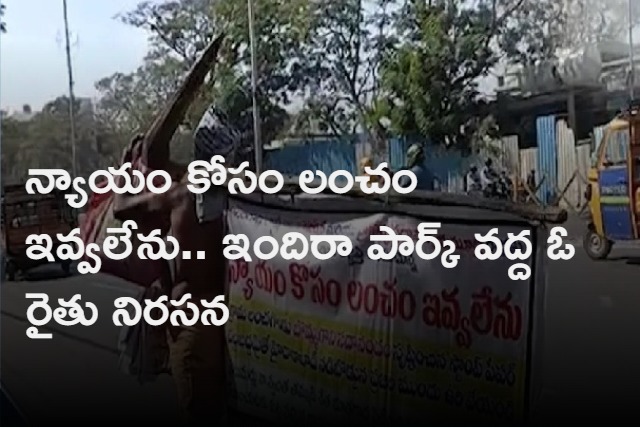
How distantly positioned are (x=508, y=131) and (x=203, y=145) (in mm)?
798

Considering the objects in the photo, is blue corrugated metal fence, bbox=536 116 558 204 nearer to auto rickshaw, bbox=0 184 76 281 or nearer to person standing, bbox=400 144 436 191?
person standing, bbox=400 144 436 191

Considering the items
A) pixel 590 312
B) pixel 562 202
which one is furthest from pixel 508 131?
pixel 590 312

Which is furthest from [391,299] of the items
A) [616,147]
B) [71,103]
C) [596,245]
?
[71,103]

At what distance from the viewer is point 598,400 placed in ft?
7.91

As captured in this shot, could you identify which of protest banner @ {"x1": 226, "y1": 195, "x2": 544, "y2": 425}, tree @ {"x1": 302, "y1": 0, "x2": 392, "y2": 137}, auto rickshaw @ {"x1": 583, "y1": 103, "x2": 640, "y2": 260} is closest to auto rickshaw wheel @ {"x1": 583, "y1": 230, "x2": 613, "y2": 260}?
auto rickshaw @ {"x1": 583, "y1": 103, "x2": 640, "y2": 260}

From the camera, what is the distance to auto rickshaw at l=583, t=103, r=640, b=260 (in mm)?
2174

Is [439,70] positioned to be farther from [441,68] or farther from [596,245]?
[596,245]

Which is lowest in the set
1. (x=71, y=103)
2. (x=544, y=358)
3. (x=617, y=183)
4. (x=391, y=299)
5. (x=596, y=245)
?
(x=544, y=358)

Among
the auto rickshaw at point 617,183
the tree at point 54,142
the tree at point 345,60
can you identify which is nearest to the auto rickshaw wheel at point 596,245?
the auto rickshaw at point 617,183

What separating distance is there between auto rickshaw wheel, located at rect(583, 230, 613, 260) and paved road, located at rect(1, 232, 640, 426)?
20mm

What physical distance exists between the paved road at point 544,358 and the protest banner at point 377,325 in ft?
0.23

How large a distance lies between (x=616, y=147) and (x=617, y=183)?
0.26 feet

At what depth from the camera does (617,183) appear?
7.20ft

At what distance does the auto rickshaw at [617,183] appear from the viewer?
2174 mm
